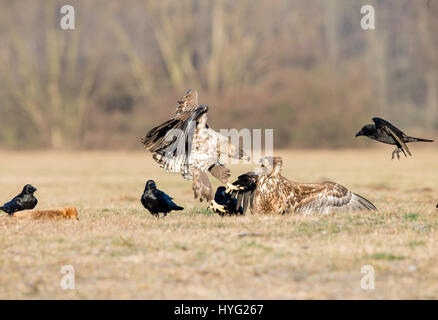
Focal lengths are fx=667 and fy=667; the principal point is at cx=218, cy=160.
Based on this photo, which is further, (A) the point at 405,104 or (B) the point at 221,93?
(A) the point at 405,104

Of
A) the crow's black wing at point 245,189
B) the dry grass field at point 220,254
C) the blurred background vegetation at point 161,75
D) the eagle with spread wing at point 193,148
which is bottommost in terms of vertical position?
the dry grass field at point 220,254

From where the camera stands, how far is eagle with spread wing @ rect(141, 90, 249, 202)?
29.0 ft

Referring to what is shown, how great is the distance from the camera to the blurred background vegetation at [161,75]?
37.4 meters

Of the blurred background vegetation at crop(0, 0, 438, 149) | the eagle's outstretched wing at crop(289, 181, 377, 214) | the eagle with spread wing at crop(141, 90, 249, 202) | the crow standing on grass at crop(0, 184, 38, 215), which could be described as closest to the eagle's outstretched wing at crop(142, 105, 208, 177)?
the eagle with spread wing at crop(141, 90, 249, 202)

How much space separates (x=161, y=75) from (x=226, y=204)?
34.8 metres

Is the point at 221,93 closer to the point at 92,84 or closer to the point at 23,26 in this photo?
the point at 92,84

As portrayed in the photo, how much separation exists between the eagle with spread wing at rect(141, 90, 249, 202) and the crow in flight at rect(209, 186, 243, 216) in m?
0.68

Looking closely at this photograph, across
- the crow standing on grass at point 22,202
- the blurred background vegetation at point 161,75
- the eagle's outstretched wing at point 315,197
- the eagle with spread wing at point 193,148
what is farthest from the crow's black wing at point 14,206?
the blurred background vegetation at point 161,75

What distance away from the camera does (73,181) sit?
68.0ft

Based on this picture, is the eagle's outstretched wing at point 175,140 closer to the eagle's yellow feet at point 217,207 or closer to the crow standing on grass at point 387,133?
the eagle's yellow feet at point 217,207

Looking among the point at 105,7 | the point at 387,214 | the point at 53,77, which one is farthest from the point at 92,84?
the point at 387,214

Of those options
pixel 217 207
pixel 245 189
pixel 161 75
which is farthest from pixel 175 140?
pixel 161 75

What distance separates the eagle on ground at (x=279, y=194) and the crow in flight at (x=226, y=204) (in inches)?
2.2

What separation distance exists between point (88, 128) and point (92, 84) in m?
2.78
